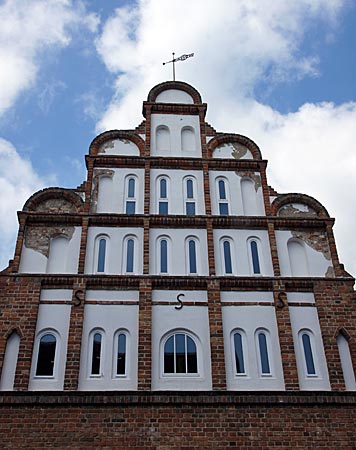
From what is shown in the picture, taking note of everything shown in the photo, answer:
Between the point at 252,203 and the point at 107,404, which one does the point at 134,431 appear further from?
the point at 252,203

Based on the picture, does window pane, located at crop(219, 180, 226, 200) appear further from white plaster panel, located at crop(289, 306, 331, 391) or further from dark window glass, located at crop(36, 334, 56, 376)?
dark window glass, located at crop(36, 334, 56, 376)

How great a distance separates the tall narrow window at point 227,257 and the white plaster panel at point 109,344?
2968 mm

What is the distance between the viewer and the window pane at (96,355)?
1253 centimetres

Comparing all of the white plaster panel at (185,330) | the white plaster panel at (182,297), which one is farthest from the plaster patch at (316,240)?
the white plaster panel at (185,330)

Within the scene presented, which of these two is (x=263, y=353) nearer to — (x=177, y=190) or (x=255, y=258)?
(x=255, y=258)

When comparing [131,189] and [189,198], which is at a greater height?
[131,189]

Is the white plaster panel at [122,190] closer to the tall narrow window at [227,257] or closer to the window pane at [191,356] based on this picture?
the tall narrow window at [227,257]

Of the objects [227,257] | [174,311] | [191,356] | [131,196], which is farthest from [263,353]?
[131,196]

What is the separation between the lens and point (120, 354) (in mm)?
12805

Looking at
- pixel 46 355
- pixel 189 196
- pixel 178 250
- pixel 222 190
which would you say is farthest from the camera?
pixel 222 190

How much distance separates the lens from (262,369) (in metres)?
12.9

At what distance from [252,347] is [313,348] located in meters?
1.68

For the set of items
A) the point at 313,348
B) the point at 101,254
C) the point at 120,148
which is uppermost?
the point at 120,148

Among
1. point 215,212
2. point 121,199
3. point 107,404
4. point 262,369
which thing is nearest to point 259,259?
point 215,212
